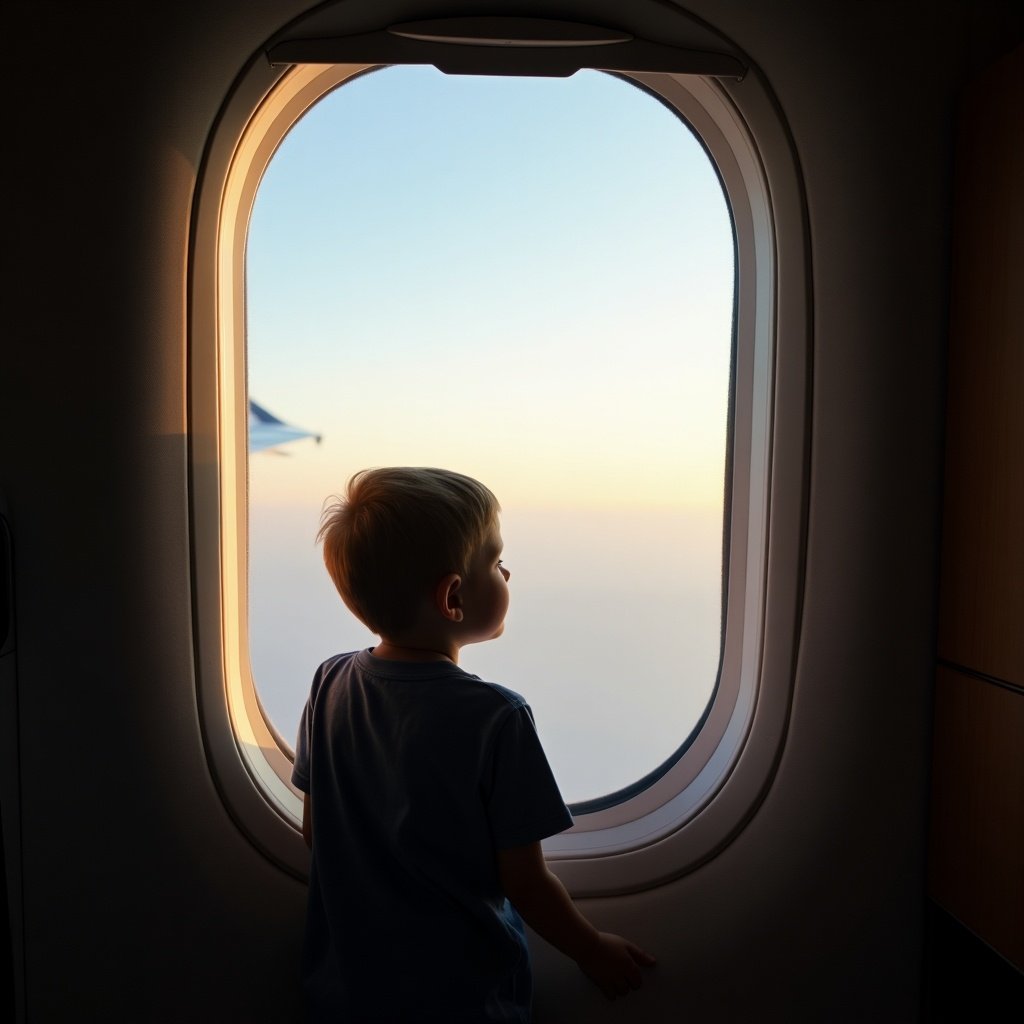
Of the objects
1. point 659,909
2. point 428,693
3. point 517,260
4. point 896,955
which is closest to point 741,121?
point 517,260

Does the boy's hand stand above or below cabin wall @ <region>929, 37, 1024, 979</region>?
below

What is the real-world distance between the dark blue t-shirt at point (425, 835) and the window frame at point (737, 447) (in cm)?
29

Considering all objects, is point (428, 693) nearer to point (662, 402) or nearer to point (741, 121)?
point (662, 402)

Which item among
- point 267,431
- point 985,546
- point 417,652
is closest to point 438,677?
point 417,652

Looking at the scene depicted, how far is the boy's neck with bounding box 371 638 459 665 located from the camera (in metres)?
1.17

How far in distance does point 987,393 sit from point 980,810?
2.06 ft

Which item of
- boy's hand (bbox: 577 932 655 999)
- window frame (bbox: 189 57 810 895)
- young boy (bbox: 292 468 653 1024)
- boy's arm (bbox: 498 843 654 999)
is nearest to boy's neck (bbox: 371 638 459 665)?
young boy (bbox: 292 468 653 1024)

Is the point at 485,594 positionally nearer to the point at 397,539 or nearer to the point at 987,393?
the point at 397,539

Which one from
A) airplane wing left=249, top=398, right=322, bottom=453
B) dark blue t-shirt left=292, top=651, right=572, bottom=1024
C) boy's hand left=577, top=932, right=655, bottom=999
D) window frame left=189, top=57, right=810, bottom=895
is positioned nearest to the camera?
dark blue t-shirt left=292, top=651, right=572, bottom=1024

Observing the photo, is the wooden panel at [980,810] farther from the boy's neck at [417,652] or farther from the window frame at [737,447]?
the boy's neck at [417,652]

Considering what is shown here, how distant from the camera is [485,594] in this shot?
118cm

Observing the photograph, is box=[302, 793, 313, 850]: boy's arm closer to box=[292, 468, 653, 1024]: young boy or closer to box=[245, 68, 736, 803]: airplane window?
box=[292, 468, 653, 1024]: young boy

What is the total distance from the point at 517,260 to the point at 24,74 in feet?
2.84

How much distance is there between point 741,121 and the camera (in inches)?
55.2
